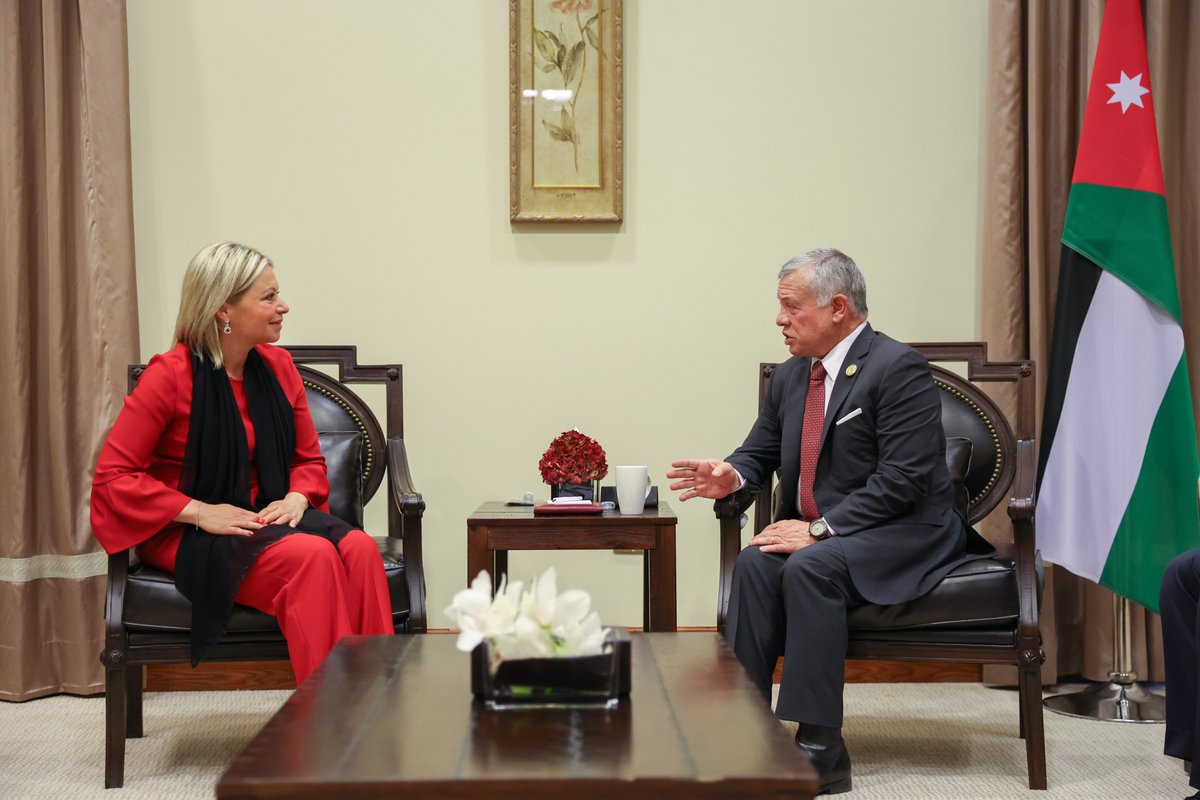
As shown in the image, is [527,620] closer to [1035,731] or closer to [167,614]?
[167,614]

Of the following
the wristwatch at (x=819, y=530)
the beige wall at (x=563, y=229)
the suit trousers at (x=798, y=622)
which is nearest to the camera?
the suit trousers at (x=798, y=622)

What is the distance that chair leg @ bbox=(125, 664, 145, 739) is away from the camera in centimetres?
351

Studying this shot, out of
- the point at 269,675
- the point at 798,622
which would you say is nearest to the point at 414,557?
the point at 798,622

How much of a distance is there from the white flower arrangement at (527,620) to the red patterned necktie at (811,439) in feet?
4.88

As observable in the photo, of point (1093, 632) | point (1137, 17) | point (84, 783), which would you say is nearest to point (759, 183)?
point (1137, 17)

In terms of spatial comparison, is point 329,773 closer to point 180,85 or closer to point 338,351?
point 338,351

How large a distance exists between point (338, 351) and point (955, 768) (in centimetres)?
226

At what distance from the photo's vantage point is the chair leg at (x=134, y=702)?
3.51 m

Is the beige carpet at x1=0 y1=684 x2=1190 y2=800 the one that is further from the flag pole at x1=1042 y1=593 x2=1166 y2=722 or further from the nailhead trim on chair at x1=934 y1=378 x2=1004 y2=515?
the nailhead trim on chair at x1=934 y1=378 x2=1004 y2=515

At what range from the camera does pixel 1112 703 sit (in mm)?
3791

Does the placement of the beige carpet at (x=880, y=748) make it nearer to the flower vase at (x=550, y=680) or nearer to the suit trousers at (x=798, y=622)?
the suit trousers at (x=798, y=622)

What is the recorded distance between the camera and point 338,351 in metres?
3.75

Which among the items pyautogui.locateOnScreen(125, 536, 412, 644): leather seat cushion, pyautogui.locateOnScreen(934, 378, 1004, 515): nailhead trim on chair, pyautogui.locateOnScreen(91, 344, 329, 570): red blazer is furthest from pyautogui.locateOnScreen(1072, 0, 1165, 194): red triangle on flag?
pyautogui.locateOnScreen(125, 536, 412, 644): leather seat cushion

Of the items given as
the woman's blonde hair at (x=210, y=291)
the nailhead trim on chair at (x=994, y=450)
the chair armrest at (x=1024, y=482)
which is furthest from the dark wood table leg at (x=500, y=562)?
the chair armrest at (x=1024, y=482)
